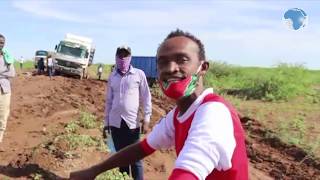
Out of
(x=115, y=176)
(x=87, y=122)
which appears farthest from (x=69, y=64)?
(x=115, y=176)

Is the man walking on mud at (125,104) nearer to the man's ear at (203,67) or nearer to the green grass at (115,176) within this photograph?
the green grass at (115,176)

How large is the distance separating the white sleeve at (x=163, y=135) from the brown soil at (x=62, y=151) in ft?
17.7

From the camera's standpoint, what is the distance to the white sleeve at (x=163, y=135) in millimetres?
2514

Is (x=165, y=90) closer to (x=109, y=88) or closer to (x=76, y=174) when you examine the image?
(x=76, y=174)

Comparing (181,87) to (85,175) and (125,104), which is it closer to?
(85,175)

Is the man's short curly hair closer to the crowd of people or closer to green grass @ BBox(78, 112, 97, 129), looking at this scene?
the crowd of people

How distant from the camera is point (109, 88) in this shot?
688 centimetres

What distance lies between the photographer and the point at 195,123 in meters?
2.00

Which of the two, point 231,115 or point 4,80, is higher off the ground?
point 231,115

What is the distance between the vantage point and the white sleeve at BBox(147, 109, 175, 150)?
2514 millimetres

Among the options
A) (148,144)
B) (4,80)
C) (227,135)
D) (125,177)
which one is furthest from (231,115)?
→ (4,80)

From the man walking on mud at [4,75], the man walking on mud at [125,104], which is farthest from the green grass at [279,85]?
the man walking on mud at [125,104]

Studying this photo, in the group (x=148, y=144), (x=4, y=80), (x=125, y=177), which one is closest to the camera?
(x=148, y=144)

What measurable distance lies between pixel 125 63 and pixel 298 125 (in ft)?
34.0
